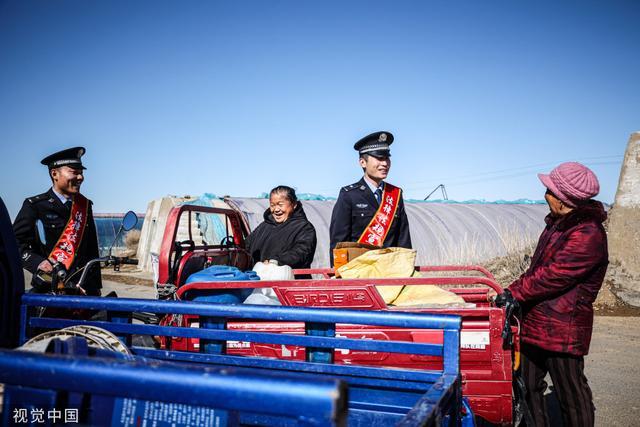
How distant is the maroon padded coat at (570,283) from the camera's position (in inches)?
114

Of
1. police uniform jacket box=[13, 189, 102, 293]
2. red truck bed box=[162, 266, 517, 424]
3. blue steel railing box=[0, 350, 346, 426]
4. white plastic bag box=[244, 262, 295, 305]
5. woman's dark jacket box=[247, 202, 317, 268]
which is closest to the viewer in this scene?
blue steel railing box=[0, 350, 346, 426]

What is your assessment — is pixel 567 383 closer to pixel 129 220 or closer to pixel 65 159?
pixel 129 220

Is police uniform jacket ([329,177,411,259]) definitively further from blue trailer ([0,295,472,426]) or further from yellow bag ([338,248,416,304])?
blue trailer ([0,295,472,426])

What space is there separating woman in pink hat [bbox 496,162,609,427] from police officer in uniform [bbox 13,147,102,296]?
3.68m

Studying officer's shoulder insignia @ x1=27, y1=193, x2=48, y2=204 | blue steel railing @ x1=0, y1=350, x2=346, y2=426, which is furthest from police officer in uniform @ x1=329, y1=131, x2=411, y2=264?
blue steel railing @ x1=0, y1=350, x2=346, y2=426

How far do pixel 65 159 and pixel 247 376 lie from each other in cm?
434

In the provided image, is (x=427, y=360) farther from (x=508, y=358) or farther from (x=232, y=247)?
(x=232, y=247)

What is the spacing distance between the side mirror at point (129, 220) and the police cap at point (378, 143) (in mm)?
2319

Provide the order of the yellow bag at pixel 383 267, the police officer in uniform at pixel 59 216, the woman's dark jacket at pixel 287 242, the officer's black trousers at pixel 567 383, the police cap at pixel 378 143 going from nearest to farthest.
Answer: the officer's black trousers at pixel 567 383 → the yellow bag at pixel 383 267 → the police officer in uniform at pixel 59 216 → the woman's dark jacket at pixel 287 242 → the police cap at pixel 378 143

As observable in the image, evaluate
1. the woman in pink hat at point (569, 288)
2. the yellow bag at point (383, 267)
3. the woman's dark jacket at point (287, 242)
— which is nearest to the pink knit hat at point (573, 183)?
the woman in pink hat at point (569, 288)

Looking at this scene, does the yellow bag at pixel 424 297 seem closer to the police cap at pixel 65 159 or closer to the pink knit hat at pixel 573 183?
the pink knit hat at pixel 573 183

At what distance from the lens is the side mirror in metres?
4.20

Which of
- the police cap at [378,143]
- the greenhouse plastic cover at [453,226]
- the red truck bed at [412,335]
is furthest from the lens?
the greenhouse plastic cover at [453,226]

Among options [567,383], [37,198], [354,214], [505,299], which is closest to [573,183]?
[505,299]
